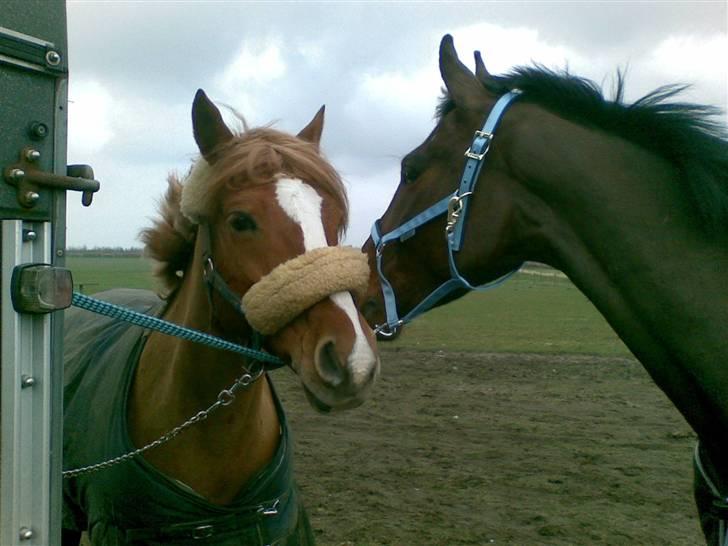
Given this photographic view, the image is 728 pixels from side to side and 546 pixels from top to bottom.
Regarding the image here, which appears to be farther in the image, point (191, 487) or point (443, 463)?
point (443, 463)

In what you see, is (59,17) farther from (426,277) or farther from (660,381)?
(660,381)

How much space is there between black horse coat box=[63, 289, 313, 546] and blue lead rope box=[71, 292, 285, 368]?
2.08 ft

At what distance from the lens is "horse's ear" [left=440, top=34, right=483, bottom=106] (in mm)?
2756

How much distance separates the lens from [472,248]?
106 inches

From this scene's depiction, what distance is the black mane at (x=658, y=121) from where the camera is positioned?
2.27 metres

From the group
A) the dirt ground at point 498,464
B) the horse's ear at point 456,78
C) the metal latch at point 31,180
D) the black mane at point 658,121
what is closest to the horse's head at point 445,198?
the horse's ear at point 456,78

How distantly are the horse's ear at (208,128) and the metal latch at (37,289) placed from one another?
3.85 feet

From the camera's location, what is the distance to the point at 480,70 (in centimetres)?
291

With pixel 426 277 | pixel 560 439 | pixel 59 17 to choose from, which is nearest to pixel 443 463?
pixel 560 439

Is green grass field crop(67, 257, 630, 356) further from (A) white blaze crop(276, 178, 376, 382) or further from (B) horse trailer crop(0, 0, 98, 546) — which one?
(B) horse trailer crop(0, 0, 98, 546)

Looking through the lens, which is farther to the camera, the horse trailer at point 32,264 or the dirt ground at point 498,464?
the dirt ground at point 498,464

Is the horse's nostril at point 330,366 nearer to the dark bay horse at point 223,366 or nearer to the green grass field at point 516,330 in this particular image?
the dark bay horse at point 223,366

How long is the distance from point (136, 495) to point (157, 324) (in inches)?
34.8

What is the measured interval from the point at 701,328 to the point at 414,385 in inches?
322
